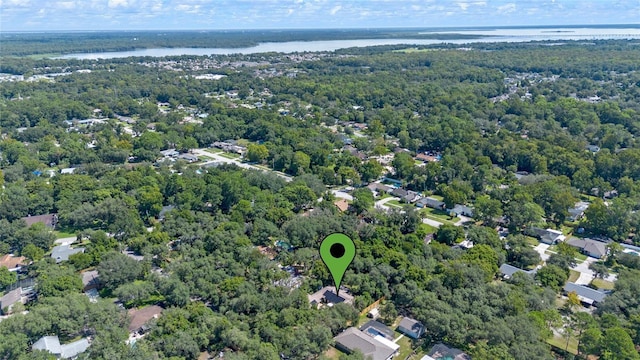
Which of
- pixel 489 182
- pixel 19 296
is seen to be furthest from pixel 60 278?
pixel 489 182

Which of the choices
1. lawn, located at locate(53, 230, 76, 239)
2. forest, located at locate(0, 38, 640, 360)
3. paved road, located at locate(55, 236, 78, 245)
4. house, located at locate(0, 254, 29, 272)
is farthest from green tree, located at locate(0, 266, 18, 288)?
lawn, located at locate(53, 230, 76, 239)

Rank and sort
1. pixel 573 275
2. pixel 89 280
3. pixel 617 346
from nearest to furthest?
pixel 617 346
pixel 89 280
pixel 573 275

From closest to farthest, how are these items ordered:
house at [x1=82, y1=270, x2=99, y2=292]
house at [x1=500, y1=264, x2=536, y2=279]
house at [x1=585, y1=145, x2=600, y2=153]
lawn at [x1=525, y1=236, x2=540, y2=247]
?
1. house at [x1=82, y1=270, x2=99, y2=292]
2. house at [x1=500, y1=264, x2=536, y2=279]
3. lawn at [x1=525, y1=236, x2=540, y2=247]
4. house at [x1=585, y1=145, x2=600, y2=153]

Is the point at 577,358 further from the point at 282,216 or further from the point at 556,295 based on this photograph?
the point at 282,216

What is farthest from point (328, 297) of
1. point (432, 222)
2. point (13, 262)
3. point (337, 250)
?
point (13, 262)

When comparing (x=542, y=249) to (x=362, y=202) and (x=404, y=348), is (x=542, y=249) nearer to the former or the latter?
(x=362, y=202)

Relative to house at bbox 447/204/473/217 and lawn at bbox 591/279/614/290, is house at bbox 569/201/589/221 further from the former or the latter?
lawn at bbox 591/279/614/290

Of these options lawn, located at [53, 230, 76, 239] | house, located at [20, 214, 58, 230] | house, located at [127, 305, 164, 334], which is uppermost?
house, located at [20, 214, 58, 230]
